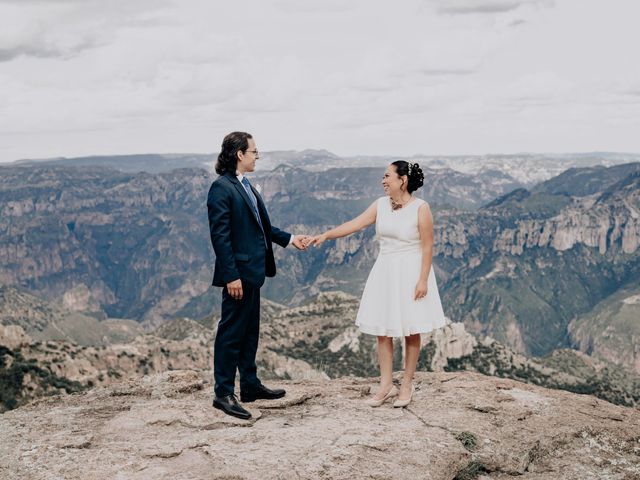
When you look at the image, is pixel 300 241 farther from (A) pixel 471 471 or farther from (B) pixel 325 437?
(A) pixel 471 471

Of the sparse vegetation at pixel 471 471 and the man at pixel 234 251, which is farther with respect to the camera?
the man at pixel 234 251

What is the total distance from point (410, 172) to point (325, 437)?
203 inches

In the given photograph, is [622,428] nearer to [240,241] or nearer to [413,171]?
[413,171]

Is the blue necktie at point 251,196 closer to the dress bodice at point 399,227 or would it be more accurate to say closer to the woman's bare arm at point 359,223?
the woman's bare arm at point 359,223

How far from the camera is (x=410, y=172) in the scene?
12.4 m

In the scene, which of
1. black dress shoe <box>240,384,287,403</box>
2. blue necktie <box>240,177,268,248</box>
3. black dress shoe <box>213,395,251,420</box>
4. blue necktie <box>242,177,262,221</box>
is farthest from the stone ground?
blue necktie <box>242,177,262,221</box>

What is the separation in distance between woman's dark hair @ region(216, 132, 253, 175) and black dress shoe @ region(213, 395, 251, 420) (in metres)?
4.39

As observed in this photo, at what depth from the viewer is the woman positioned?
12328 mm

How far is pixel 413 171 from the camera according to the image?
40.9 ft

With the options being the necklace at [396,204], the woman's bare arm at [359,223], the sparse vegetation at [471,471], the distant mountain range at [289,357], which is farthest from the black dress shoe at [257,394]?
the distant mountain range at [289,357]

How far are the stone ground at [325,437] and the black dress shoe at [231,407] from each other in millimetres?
134

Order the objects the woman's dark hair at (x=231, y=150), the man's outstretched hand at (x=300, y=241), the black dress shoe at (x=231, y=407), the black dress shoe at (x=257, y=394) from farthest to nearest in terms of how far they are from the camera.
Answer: the man's outstretched hand at (x=300, y=241) < the black dress shoe at (x=257, y=394) < the woman's dark hair at (x=231, y=150) < the black dress shoe at (x=231, y=407)

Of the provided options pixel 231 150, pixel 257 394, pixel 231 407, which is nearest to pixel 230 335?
pixel 231 407

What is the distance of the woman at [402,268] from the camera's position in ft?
40.4
